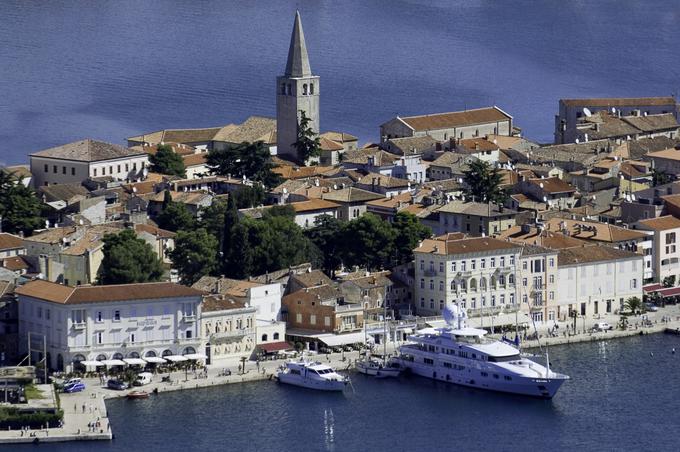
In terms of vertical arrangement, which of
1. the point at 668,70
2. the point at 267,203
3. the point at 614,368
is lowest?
the point at 614,368

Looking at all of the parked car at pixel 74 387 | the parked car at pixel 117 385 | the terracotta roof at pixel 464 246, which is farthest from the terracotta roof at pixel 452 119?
the parked car at pixel 74 387

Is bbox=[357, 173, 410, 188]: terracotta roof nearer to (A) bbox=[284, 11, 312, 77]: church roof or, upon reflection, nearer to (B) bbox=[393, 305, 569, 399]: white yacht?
(A) bbox=[284, 11, 312, 77]: church roof

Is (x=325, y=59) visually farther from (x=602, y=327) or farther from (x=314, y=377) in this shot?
(x=314, y=377)

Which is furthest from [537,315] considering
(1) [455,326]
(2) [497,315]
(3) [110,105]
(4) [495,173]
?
(3) [110,105]

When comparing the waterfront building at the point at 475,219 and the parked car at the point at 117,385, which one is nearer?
the parked car at the point at 117,385

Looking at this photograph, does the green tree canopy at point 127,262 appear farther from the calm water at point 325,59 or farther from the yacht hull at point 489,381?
the calm water at point 325,59

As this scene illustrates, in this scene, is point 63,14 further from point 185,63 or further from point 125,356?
point 125,356

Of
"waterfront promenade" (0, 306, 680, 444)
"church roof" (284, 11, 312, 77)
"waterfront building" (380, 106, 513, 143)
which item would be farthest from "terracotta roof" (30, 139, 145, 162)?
"waterfront promenade" (0, 306, 680, 444)
